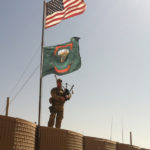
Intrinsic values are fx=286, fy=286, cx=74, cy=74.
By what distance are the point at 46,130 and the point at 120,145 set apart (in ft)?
13.5

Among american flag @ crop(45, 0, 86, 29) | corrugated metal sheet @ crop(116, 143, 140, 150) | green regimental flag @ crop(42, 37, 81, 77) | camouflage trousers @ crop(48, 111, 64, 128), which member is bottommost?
corrugated metal sheet @ crop(116, 143, 140, 150)

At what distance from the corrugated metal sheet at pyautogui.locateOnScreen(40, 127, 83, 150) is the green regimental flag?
259cm

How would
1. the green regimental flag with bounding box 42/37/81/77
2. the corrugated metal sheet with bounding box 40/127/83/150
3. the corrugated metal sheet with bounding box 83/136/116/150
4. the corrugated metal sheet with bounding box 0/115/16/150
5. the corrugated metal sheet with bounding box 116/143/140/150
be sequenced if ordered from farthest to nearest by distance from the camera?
1. the corrugated metal sheet with bounding box 116/143/140/150
2. the green regimental flag with bounding box 42/37/81/77
3. the corrugated metal sheet with bounding box 83/136/116/150
4. the corrugated metal sheet with bounding box 40/127/83/150
5. the corrugated metal sheet with bounding box 0/115/16/150

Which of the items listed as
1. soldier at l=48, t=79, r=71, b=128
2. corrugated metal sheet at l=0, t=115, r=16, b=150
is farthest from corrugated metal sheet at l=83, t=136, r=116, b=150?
corrugated metal sheet at l=0, t=115, r=16, b=150

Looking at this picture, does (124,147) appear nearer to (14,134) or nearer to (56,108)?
(56,108)

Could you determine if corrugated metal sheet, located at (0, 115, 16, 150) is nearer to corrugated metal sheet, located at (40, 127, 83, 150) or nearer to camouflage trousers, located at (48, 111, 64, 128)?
corrugated metal sheet, located at (40, 127, 83, 150)

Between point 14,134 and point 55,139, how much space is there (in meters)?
1.57

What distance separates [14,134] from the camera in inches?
266

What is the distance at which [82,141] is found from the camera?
9.12 m

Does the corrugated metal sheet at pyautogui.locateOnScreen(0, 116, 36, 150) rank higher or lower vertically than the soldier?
lower

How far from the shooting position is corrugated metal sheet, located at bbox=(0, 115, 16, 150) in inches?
258

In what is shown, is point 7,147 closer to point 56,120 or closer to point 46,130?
point 46,130

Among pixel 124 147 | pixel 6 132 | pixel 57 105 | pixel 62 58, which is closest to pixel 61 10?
pixel 62 58

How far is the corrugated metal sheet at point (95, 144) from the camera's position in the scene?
9297 mm
